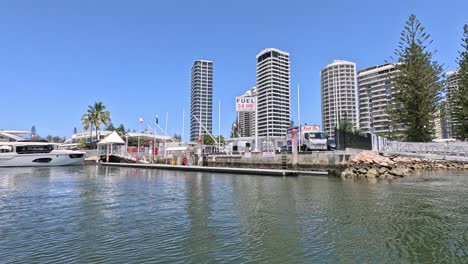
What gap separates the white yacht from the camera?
51.8 meters

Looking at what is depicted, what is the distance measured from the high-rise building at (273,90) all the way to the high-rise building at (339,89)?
127ft

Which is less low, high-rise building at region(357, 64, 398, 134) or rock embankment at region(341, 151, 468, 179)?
high-rise building at region(357, 64, 398, 134)

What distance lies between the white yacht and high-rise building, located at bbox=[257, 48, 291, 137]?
51.0 metres

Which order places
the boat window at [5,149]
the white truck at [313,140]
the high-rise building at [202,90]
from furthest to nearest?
the high-rise building at [202,90], the boat window at [5,149], the white truck at [313,140]

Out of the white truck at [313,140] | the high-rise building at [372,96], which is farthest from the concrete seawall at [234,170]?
the high-rise building at [372,96]

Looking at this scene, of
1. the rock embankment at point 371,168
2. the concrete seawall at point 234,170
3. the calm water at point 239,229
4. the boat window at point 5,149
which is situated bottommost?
the calm water at point 239,229

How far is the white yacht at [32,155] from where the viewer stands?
5178cm

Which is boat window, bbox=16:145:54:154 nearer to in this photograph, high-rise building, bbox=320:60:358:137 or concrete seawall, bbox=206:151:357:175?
concrete seawall, bbox=206:151:357:175

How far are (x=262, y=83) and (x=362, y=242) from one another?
8844cm

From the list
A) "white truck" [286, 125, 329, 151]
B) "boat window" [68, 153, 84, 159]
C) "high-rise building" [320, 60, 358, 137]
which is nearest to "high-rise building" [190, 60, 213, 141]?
"high-rise building" [320, 60, 358, 137]

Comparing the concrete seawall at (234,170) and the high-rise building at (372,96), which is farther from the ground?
the high-rise building at (372,96)

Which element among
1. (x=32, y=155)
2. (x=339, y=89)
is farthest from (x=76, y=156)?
(x=339, y=89)

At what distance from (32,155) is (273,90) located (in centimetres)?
5965

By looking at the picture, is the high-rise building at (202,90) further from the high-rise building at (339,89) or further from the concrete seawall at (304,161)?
the concrete seawall at (304,161)
